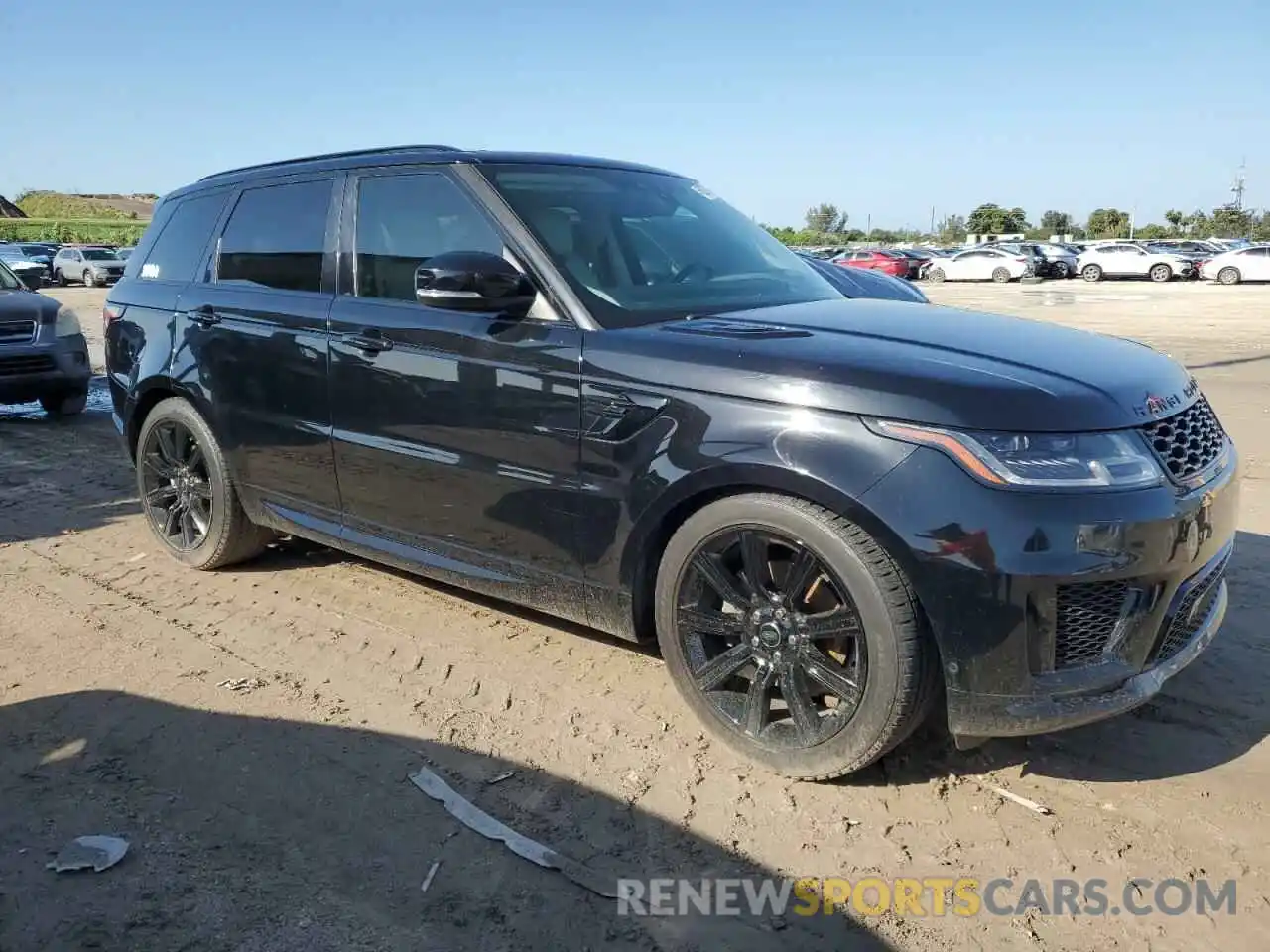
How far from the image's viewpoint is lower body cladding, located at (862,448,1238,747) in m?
2.58

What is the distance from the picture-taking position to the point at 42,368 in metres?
9.14

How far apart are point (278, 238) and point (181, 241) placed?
0.95m

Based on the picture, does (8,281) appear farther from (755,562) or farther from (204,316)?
(755,562)

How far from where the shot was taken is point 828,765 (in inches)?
116

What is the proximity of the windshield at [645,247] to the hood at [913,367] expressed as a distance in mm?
215

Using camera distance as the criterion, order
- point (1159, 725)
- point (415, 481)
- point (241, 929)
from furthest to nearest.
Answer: point (415, 481)
point (1159, 725)
point (241, 929)

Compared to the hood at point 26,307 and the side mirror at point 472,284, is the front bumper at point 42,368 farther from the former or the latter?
the side mirror at point 472,284

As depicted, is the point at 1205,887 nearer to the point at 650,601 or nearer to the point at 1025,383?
the point at 1025,383

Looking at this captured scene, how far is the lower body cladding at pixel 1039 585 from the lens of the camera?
8.45ft

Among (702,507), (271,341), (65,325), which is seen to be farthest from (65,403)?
(702,507)

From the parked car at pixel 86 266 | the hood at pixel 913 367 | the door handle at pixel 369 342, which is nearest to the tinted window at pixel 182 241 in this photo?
the door handle at pixel 369 342

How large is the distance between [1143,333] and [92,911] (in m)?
17.9

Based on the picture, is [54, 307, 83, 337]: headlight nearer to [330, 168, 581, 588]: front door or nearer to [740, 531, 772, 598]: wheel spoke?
[330, 168, 581, 588]: front door

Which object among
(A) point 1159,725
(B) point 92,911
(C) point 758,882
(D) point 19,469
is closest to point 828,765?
(C) point 758,882
